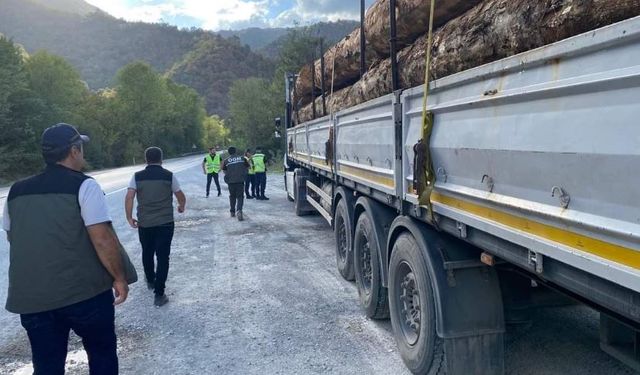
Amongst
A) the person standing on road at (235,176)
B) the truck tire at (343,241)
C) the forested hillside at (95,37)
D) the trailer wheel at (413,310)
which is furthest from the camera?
the forested hillside at (95,37)

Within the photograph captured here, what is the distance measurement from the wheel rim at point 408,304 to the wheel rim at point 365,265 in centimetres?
98

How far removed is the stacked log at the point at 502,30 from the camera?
1940 millimetres

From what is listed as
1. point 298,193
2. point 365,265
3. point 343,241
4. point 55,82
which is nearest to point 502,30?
point 365,265

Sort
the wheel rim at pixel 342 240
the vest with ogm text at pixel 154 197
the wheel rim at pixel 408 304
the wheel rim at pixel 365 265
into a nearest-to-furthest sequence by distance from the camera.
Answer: the wheel rim at pixel 408 304
the wheel rim at pixel 365 265
the vest with ogm text at pixel 154 197
the wheel rim at pixel 342 240

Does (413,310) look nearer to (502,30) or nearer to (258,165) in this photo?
(502,30)

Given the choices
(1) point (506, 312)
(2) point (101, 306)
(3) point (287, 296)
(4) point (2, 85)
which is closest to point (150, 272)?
(3) point (287, 296)

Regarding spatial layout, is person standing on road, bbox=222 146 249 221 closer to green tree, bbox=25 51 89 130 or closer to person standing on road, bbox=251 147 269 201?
person standing on road, bbox=251 147 269 201

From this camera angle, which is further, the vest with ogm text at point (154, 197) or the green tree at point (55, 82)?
the green tree at point (55, 82)

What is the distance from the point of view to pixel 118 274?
9.10 feet

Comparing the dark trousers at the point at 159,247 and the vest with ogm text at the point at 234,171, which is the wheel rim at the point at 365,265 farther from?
the vest with ogm text at the point at 234,171

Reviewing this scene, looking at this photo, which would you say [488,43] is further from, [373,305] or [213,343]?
[213,343]

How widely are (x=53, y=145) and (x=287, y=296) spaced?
3.32m

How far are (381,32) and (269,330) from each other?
117 inches

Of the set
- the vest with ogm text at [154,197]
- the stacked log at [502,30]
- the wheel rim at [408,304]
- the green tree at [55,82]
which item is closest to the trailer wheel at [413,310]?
the wheel rim at [408,304]
